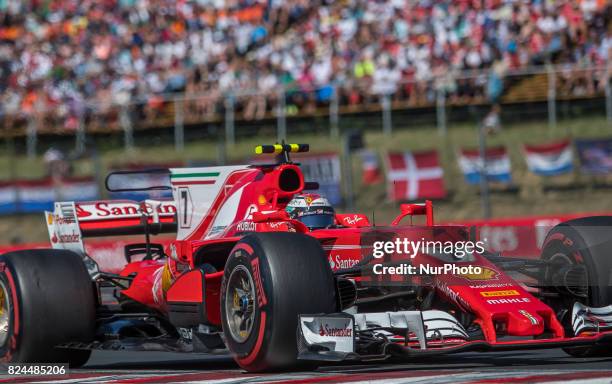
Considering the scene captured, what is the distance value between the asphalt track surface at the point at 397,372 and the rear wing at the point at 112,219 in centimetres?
141

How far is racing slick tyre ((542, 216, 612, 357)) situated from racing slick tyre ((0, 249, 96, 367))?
11.5 ft

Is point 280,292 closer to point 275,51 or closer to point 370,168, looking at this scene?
point 370,168

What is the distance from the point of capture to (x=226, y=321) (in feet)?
25.6

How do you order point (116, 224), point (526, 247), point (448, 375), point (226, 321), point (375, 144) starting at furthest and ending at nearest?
point (375, 144) → point (116, 224) → point (526, 247) → point (226, 321) → point (448, 375)

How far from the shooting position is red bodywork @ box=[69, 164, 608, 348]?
7508 mm

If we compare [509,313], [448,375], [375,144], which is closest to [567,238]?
[509,313]

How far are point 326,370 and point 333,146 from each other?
15.3 m

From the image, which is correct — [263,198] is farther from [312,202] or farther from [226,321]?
[226,321]

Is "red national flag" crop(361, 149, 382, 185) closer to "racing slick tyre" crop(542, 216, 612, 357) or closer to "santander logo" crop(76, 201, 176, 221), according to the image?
"santander logo" crop(76, 201, 176, 221)

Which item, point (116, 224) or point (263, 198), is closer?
point (263, 198)

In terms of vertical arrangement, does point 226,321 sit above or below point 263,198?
below

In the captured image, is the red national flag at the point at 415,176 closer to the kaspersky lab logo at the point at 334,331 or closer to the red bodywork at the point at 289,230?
the red bodywork at the point at 289,230

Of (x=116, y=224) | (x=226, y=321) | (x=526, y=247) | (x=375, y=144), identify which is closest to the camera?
(x=226, y=321)

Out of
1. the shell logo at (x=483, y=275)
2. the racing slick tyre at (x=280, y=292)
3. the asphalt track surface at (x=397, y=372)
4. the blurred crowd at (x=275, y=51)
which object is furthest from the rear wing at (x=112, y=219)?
the blurred crowd at (x=275, y=51)
